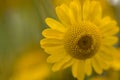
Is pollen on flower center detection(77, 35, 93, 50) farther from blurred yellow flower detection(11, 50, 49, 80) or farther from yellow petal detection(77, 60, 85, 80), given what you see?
blurred yellow flower detection(11, 50, 49, 80)

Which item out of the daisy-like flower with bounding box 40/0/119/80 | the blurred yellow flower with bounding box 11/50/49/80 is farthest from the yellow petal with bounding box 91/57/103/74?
the blurred yellow flower with bounding box 11/50/49/80

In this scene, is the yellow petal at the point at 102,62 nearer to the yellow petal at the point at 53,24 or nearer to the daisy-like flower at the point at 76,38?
the daisy-like flower at the point at 76,38

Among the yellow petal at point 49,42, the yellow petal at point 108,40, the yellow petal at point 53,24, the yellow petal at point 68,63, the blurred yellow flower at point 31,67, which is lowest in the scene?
Answer: the blurred yellow flower at point 31,67

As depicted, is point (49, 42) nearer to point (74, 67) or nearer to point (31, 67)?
point (74, 67)

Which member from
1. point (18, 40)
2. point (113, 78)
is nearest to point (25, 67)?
point (18, 40)

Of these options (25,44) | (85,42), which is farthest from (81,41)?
(25,44)

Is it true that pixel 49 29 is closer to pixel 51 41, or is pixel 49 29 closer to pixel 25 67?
pixel 51 41

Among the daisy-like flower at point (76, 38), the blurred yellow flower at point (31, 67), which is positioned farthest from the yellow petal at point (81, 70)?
the blurred yellow flower at point (31, 67)
